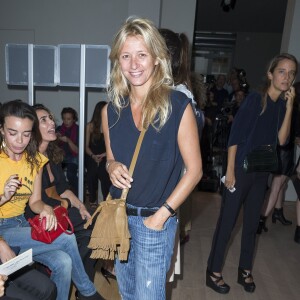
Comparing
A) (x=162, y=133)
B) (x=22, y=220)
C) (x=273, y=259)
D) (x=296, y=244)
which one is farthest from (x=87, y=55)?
(x=296, y=244)

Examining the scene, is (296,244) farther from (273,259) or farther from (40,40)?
(40,40)

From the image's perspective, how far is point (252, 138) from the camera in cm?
226

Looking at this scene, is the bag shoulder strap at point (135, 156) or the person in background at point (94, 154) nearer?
the bag shoulder strap at point (135, 156)

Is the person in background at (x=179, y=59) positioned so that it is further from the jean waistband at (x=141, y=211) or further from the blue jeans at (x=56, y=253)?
the blue jeans at (x=56, y=253)

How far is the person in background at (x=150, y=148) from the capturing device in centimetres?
123

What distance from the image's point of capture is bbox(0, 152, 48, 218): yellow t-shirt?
193cm

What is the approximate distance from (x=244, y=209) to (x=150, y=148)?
1.39 meters

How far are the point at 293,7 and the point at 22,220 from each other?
4.32 metres

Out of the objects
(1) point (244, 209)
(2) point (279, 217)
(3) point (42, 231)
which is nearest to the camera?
(3) point (42, 231)

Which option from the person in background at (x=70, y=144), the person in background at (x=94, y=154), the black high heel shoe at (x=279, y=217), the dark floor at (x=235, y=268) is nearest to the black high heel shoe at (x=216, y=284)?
the dark floor at (x=235, y=268)

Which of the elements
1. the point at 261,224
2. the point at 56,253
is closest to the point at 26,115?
the point at 56,253

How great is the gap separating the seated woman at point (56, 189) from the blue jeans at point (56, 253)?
0.17 m

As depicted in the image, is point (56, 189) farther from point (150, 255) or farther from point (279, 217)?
point (279, 217)

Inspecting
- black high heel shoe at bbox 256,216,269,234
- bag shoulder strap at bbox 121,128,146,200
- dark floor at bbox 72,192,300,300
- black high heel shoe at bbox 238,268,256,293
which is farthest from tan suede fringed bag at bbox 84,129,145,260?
black high heel shoe at bbox 256,216,269,234
